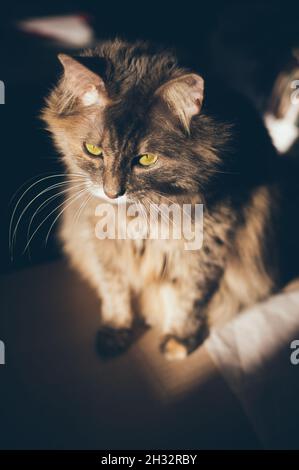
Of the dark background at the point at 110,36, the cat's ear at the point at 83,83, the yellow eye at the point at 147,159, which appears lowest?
the yellow eye at the point at 147,159

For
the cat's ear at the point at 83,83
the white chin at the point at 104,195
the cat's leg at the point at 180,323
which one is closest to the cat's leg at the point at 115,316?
the cat's leg at the point at 180,323

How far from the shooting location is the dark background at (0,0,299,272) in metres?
1.19

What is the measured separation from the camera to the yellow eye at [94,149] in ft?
2.64

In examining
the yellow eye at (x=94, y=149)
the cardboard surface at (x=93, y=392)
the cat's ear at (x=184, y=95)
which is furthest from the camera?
the cardboard surface at (x=93, y=392)

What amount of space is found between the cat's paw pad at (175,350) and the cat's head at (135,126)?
479 mm

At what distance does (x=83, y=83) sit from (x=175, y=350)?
759 mm

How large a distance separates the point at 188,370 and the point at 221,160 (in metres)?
0.61

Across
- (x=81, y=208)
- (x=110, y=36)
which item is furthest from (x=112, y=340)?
(x=110, y=36)

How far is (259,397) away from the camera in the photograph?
1.00 meters

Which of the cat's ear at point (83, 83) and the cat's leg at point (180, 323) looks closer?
the cat's ear at point (83, 83)

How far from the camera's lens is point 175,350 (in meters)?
1.11

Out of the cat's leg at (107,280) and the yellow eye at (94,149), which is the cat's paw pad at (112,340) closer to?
the cat's leg at (107,280)

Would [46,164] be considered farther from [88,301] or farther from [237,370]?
[237,370]

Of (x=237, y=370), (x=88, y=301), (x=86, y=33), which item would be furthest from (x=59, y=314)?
(x=86, y=33)
